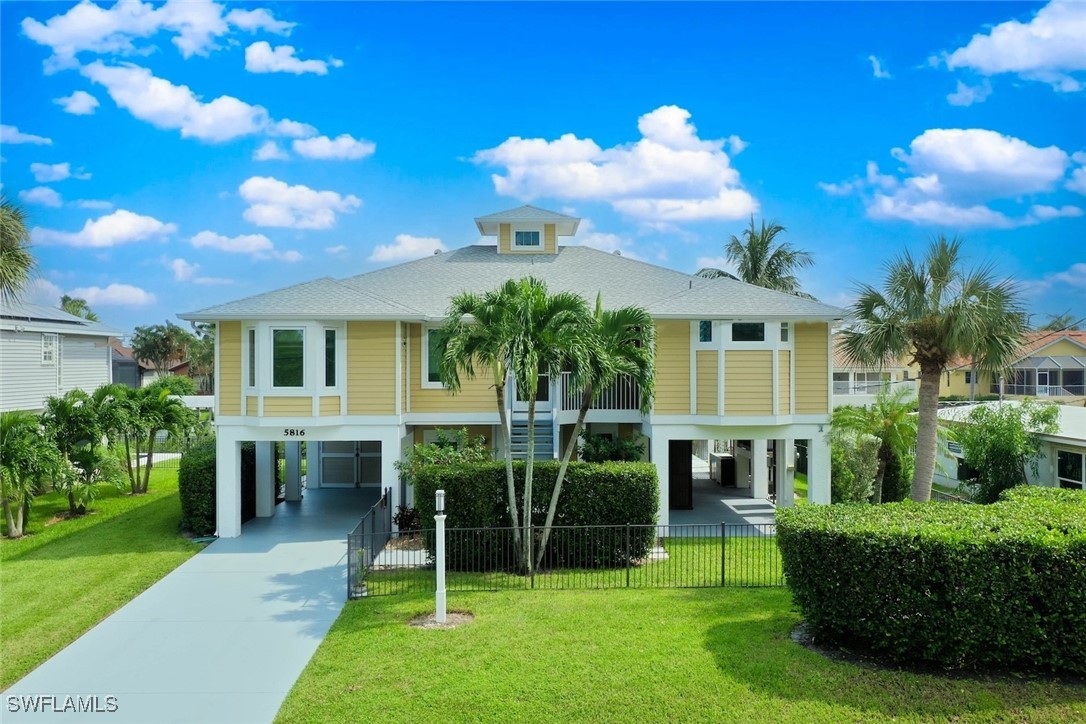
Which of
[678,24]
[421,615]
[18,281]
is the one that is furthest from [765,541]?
[18,281]

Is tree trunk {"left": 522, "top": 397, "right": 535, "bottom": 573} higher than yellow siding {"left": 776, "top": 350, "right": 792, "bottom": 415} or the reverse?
the reverse

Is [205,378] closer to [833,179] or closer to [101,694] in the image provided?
[833,179]

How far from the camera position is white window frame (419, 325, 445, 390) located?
1797 centimetres

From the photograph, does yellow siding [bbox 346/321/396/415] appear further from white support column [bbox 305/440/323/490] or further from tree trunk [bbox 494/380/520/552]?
white support column [bbox 305/440/323/490]

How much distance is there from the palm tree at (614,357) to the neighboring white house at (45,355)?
800 inches

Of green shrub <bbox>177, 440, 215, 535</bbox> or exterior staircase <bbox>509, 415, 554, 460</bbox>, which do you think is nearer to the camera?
green shrub <bbox>177, 440, 215, 535</bbox>

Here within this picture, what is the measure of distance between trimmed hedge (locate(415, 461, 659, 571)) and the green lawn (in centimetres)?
548

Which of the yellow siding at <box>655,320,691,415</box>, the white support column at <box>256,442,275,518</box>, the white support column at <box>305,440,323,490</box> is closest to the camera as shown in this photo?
the yellow siding at <box>655,320,691,415</box>

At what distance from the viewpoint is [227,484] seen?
16.7 meters

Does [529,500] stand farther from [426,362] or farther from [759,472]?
[759,472]

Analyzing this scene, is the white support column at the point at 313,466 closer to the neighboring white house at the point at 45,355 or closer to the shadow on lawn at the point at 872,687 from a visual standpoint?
the neighboring white house at the point at 45,355

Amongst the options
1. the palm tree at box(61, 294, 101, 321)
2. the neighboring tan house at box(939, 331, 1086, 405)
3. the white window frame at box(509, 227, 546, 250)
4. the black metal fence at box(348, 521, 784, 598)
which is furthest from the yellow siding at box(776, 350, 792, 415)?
the palm tree at box(61, 294, 101, 321)

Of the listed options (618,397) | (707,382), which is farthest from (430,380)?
(707,382)

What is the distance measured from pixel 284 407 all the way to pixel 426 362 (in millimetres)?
3555
